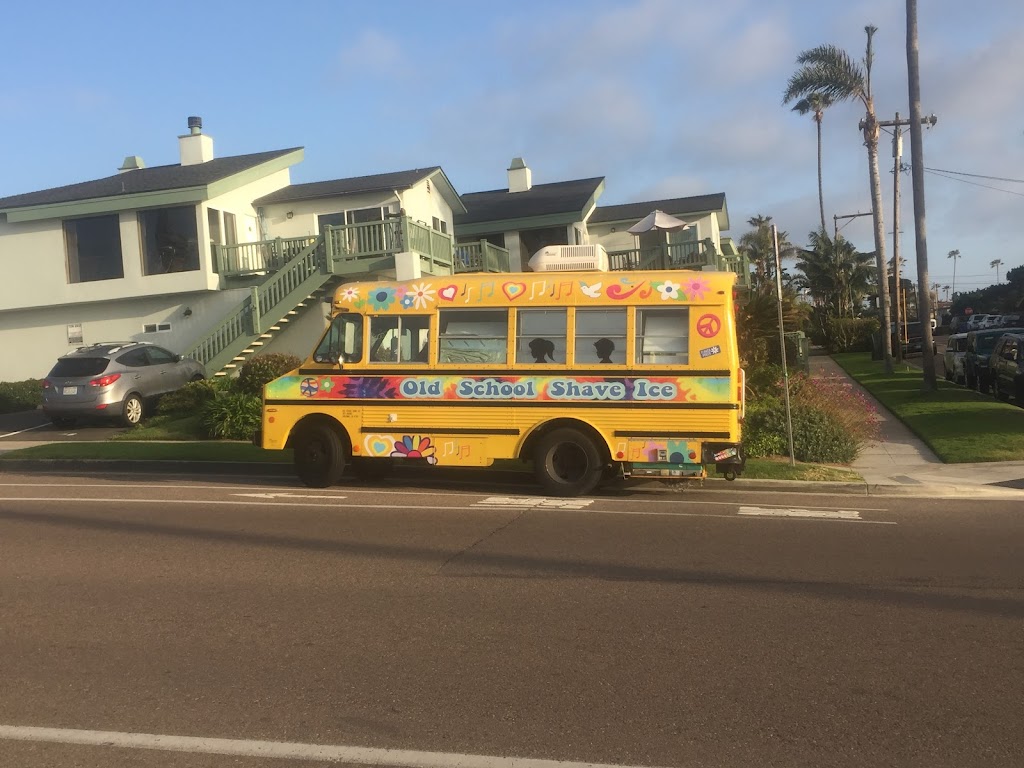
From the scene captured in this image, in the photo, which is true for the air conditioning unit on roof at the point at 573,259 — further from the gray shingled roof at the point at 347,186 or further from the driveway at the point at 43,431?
the gray shingled roof at the point at 347,186

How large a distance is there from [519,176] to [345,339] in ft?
85.1

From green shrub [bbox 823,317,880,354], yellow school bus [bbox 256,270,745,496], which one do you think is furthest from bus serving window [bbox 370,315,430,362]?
Result: green shrub [bbox 823,317,880,354]

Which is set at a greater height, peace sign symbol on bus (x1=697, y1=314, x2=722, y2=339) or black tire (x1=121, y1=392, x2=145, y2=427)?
peace sign symbol on bus (x1=697, y1=314, x2=722, y2=339)

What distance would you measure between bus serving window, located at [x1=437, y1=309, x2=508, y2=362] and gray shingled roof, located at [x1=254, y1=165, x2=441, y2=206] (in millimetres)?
14845

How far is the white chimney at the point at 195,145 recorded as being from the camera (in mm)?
30062

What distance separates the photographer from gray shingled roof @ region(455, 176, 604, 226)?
31.8 meters

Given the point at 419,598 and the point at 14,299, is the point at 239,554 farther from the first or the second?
the point at 14,299

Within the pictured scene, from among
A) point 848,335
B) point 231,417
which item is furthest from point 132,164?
point 848,335

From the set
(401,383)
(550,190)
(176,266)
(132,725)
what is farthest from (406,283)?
(550,190)

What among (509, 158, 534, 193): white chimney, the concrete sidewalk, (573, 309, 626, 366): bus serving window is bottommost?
the concrete sidewalk

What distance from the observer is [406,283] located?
12539 millimetres

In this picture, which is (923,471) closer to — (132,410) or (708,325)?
(708,325)

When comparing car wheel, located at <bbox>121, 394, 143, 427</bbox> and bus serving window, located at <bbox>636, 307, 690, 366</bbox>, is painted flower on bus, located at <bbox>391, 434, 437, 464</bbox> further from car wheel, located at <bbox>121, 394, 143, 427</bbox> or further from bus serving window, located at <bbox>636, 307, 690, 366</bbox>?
car wheel, located at <bbox>121, 394, 143, 427</bbox>

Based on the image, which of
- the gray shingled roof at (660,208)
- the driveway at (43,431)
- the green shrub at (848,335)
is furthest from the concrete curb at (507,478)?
the green shrub at (848,335)
